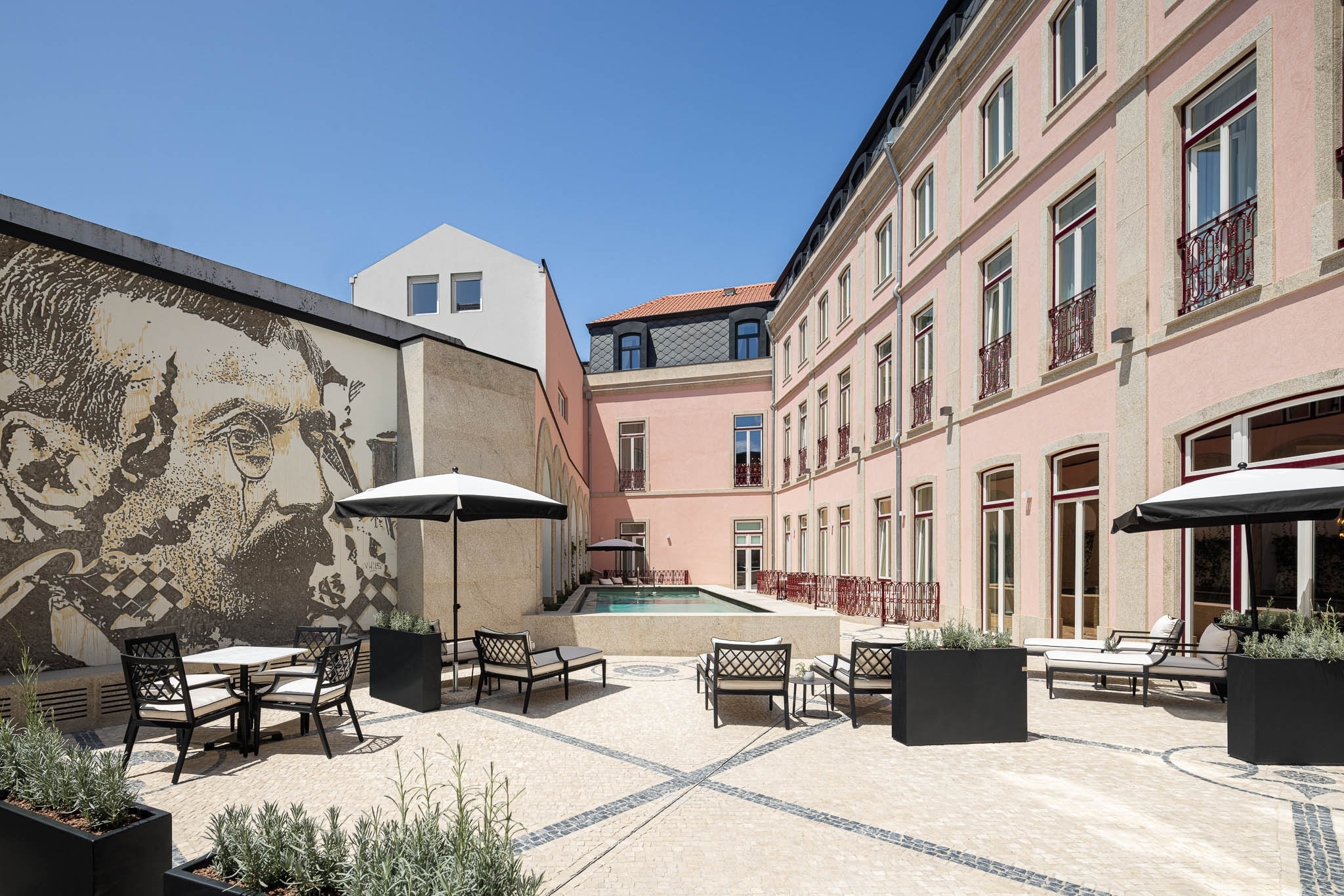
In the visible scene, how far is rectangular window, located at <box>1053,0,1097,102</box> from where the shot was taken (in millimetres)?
9977

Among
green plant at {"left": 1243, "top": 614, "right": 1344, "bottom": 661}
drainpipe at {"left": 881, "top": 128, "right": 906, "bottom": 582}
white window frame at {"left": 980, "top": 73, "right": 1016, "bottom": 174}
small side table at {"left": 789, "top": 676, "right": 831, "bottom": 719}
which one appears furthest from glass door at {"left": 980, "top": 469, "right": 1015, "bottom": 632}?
green plant at {"left": 1243, "top": 614, "right": 1344, "bottom": 661}

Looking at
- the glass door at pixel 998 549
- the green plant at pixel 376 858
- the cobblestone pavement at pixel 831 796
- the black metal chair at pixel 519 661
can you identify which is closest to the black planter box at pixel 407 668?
the cobblestone pavement at pixel 831 796

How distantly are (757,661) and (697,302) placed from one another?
25.4m

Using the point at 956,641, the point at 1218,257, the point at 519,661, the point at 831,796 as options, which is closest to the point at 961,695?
the point at 956,641

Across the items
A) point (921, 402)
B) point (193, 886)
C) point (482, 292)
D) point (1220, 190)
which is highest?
point (482, 292)

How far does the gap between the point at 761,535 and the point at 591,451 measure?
7.28 metres

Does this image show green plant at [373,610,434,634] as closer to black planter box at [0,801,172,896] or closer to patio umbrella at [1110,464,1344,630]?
black planter box at [0,801,172,896]

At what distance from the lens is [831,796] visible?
470 cm

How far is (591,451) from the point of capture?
28812 mm

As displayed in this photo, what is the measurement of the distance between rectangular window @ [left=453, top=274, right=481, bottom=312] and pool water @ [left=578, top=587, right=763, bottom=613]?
25.6 feet

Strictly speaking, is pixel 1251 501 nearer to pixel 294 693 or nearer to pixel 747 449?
pixel 294 693

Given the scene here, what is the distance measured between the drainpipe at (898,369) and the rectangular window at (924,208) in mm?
346

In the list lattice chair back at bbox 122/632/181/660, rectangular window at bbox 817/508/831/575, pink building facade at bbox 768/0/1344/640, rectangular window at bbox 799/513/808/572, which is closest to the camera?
lattice chair back at bbox 122/632/181/660

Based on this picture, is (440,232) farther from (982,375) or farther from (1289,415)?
(1289,415)
